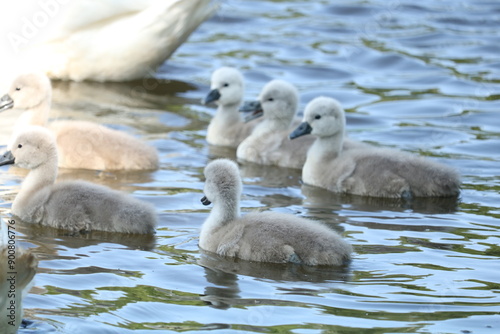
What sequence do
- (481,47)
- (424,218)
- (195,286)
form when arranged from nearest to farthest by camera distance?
(195,286) → (424,218) → (481,47)

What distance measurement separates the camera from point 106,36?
1205cm

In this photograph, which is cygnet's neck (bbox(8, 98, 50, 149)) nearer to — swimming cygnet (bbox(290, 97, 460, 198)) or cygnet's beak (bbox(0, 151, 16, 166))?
cygnet's beak (bbox(0, 151, 16, 166))

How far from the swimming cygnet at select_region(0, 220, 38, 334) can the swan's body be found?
651cm

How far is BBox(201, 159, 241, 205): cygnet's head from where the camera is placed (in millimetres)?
7262

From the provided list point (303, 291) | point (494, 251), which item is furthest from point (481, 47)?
point (303, 291)

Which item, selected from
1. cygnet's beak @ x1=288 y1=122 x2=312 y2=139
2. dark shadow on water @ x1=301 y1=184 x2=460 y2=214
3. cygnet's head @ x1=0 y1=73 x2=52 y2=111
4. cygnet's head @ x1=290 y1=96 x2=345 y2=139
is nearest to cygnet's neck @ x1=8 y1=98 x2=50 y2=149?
cygnet's head @ x1=0 y1=73 x2=52 y2=111

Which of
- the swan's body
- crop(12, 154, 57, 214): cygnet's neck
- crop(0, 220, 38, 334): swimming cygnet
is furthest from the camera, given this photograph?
the swan's body

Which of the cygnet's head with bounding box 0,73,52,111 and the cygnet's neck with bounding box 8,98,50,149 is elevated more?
the cygnet's head with bounding box 0,73,52,111

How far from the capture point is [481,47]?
15.1 meters

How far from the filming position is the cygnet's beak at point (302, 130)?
372 inches

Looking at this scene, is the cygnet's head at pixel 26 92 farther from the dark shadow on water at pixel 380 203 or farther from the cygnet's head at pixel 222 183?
the cygnet's head at pixel 222 183

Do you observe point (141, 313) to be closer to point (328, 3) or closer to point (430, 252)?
point (430, 252)

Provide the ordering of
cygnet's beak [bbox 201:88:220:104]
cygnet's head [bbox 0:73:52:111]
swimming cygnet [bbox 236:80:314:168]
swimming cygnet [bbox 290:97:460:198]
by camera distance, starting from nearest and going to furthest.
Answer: swimming cygnet [bbox 290:97:460:198] < cygnet's head [bbox 0:73:52:111] < swimming cygnet [bbox 236:80:314:168] < cygnet's beak [bbox 201:88:220:104]

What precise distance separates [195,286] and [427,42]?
9781 millimetres
